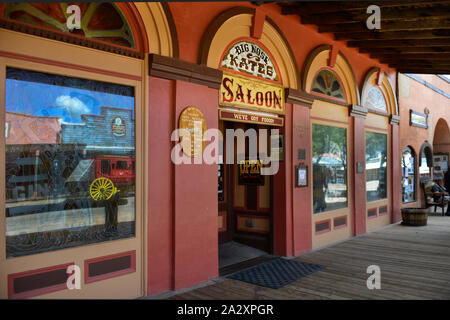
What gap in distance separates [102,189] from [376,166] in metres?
7.60

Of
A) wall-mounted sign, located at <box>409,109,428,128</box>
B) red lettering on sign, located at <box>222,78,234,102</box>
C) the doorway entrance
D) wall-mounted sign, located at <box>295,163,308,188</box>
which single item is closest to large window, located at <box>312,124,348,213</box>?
wall-mounted sign, located at <box>295,163,308,188</box>

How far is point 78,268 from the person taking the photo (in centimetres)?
377

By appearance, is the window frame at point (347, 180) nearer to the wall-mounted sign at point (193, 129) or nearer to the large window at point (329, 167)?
the large window at point (329, 167)

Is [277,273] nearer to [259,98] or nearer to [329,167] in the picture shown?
[259,98]

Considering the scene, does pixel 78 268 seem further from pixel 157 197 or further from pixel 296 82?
pixel 296 82

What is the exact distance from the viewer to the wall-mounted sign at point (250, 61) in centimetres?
553

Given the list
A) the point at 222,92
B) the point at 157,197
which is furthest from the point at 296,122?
the point at 157,197

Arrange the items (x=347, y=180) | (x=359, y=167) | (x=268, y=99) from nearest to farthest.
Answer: (x=268, y=99) → (x=347, y=180) → (x=359, y=167)

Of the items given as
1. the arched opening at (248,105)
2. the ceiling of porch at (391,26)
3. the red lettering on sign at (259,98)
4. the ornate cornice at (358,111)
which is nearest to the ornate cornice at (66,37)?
the arched opening at (248,105)

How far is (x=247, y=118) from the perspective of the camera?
225 inches

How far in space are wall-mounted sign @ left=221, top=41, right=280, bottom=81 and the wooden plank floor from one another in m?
3.26

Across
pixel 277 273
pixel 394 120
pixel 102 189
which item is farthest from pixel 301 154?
pixel 394 120

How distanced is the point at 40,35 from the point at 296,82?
446cm

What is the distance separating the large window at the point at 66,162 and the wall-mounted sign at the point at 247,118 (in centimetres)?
158
